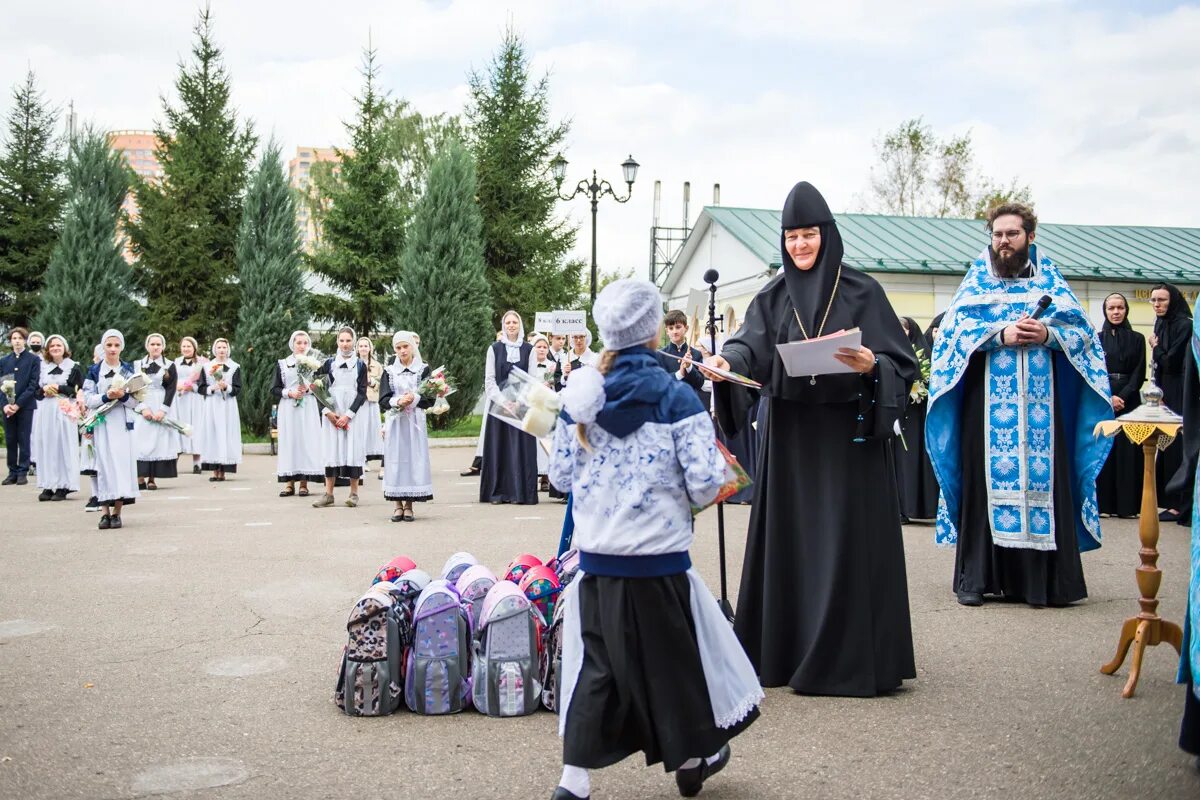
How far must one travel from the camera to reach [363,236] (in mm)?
35469

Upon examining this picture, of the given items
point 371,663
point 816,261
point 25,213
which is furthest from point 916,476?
point 25,213

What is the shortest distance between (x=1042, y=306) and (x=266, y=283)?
964 inches

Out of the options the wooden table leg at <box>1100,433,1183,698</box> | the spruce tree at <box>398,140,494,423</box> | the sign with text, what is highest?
the spruce tree at <box>398,140,494,423</box>

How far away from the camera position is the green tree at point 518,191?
37.0m

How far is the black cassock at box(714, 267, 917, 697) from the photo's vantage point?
5527 millimetres

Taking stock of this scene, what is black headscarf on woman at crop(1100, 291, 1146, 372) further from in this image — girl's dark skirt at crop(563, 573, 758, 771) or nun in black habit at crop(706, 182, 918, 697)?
girl's dark skirt at crop(563, 573, 758, 771)

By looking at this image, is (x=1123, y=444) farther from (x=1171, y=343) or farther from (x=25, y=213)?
(x=25, y=213)

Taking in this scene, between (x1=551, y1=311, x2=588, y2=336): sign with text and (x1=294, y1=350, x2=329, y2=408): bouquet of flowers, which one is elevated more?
(x1=551, y1=311, x2=588, y2=336): sign with text

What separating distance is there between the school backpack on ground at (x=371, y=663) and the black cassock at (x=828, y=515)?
5.99 ft

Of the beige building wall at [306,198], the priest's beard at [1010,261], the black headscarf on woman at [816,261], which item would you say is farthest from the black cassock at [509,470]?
the beige building wall at [306,198]

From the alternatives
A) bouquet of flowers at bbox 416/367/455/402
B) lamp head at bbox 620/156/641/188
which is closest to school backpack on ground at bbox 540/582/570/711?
bouquet of flowers at bbox 416/367/455/402

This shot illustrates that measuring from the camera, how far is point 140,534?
38.0ft

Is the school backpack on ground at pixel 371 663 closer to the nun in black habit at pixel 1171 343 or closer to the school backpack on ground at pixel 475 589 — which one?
the school backpack on ground at pixel 475 589

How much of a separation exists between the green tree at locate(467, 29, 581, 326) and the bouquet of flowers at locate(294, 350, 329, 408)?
21654mm
